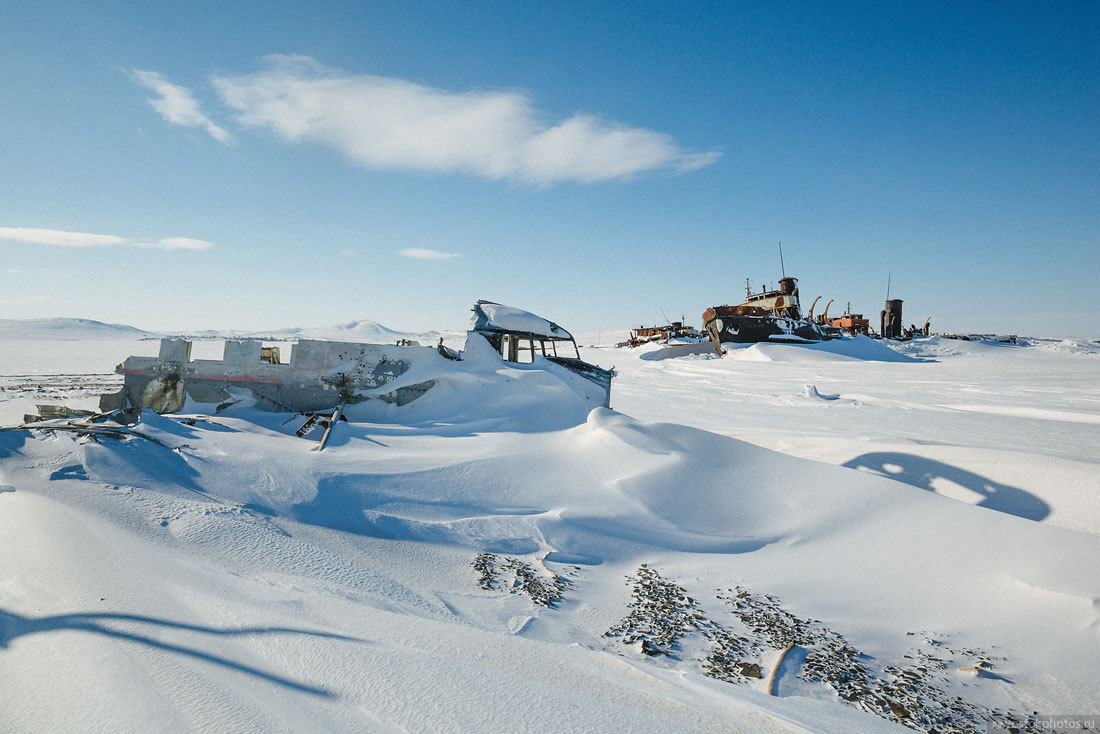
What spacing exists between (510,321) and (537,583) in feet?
19.3

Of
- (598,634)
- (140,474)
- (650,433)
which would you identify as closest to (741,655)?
(598,634)

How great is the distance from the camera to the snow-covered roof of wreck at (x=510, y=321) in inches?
336

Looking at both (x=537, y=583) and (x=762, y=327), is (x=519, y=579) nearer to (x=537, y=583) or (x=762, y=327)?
(x=537, y=583)

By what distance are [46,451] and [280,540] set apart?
92.4 inches

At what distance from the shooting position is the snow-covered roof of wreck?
8.54 metres

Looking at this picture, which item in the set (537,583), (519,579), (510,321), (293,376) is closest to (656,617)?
(537,583)

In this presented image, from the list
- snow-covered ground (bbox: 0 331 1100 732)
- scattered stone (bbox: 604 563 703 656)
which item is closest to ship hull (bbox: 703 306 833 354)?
snow-covered ground (bbox: 0 331 1100 732)

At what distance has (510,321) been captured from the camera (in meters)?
8.60

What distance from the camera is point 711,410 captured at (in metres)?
11.1

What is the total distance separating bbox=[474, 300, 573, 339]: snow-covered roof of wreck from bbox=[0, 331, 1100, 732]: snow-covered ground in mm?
2968

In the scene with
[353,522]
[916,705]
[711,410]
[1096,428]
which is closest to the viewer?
[916,705]

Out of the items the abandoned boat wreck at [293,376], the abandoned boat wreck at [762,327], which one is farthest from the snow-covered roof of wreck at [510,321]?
the abandoned boat wreck at [762,327]

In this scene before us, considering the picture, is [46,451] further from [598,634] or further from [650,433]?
[650,433]

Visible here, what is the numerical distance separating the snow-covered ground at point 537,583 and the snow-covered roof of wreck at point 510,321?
297 centimetres
